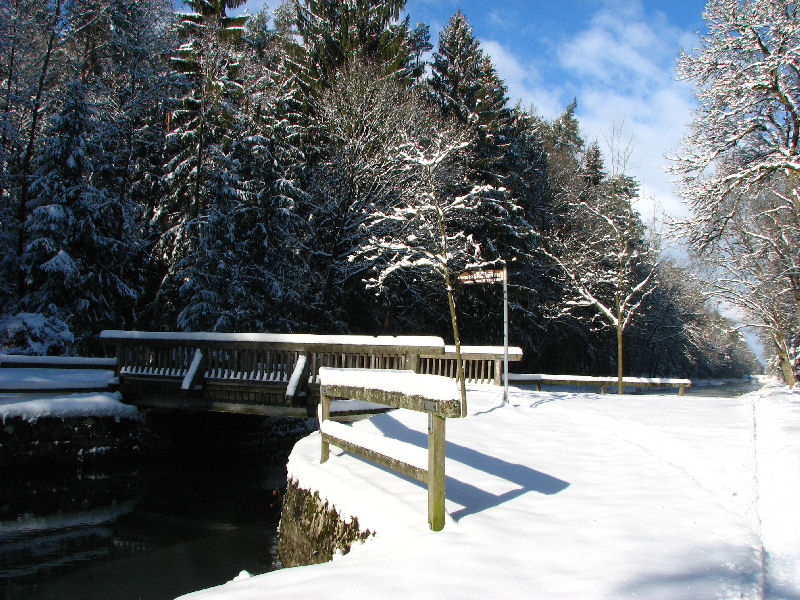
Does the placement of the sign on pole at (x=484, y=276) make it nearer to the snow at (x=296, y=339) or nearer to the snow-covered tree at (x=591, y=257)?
the snow at (x=296, y=339)

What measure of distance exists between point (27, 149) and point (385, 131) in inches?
551

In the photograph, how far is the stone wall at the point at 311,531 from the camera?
462cm

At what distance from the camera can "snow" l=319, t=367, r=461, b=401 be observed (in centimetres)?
386

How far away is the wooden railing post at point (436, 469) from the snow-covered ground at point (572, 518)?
0.14 meters

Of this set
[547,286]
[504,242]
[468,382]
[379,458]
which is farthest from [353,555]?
[547,286]

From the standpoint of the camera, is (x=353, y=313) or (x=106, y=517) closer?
Result: (x=106, y=517)

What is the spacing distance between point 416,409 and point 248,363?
26.5 ft

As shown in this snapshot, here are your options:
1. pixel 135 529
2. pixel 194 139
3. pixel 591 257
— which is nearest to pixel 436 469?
pixel 135 529

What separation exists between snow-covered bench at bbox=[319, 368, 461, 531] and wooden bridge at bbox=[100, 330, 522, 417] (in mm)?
4509

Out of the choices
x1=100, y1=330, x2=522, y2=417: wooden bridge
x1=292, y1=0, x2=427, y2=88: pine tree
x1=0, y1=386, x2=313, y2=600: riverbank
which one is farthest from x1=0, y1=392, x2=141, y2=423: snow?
x1=292, y1=0, x2=427, y2=88: pine tree

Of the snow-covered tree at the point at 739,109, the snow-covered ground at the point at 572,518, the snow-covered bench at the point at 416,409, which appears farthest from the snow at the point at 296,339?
the snow-covered tree at the point at 739,109

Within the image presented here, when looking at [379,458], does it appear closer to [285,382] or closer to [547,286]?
[285,382]

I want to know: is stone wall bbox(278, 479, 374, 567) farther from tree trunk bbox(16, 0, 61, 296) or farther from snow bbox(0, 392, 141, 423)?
tree trunk bbox(16, 0, 61, 296)

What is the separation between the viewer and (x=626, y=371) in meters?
39.3
